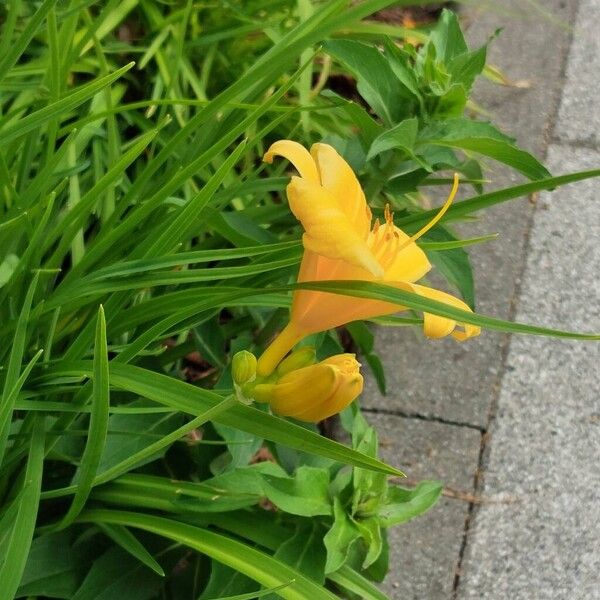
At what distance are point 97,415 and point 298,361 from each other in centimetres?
20

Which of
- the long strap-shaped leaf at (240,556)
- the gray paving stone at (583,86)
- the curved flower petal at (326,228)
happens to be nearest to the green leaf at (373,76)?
the curved flower petal at (326,228)

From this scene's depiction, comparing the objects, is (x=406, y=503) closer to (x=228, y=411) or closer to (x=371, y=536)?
(x=371, y=536)

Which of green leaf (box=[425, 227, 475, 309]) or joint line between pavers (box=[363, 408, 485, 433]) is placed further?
joint line between pavers (box=[363, 408, 485, 433])

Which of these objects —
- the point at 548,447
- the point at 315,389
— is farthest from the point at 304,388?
the point at 548,447

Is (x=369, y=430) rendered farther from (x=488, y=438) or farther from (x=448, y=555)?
(x=488, y=438)

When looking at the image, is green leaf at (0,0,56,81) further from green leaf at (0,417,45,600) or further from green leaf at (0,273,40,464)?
green leaf at (0,417,45,600)

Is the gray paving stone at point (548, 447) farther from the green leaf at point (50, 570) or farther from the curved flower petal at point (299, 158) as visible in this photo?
the curved flower petal at point (299, 158)

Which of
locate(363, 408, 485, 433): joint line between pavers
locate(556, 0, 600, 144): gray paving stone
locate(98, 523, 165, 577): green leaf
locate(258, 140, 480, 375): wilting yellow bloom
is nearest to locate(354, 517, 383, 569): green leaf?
locate(98, 523, 165, 577): green leaf

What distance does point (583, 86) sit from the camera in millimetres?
2498

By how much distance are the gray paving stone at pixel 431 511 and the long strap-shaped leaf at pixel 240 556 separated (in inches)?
20.5

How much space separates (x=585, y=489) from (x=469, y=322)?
0.99m

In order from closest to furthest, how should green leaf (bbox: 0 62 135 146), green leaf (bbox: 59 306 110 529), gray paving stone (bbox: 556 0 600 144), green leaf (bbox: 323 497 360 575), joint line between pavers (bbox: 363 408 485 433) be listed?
1. green leaf (bbox: 59 306 110 529)
2. green leaf (bbox: 0 62 135 146)
3. green leaf (bbox: 323 497 360 575)
4. joint line between pavers (bbox: 363 408 485 433)
5. gray paving stone (bbox: 556 0 600 144)

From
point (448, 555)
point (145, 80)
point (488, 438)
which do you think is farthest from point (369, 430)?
point (145, 80)

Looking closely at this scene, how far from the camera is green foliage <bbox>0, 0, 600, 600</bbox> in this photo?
0.95 metres
